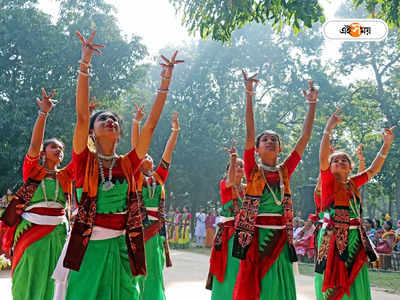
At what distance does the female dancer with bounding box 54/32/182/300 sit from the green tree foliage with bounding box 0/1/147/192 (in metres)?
17.6

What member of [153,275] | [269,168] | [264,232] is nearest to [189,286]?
[153,275]

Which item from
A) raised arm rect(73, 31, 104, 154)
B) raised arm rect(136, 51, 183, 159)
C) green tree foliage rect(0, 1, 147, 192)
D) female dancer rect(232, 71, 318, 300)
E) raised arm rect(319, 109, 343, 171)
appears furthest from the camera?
green tree foliage rect(0, 1, 147, 192)

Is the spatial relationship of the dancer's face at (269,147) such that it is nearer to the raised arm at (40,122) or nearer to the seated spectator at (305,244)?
the raised arm at (40,122)

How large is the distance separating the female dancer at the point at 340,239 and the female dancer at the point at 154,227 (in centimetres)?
187

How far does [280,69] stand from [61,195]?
103 ft

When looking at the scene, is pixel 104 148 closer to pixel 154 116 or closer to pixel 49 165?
pixel 154 116

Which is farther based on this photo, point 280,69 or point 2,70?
point 280,69

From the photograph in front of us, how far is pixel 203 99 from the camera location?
31875mm

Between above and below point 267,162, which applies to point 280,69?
above

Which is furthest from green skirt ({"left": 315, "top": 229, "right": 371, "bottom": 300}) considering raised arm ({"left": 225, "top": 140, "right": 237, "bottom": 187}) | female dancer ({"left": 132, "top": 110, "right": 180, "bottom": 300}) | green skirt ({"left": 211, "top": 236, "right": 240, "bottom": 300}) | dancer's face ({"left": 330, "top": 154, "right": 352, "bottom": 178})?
female dancer ({"left": 132, "top": 110, "right": 180, "bottom": 300})

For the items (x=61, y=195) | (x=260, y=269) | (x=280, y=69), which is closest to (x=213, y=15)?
(x=61, y=195)

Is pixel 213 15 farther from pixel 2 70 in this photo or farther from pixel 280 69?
pixel 280 69

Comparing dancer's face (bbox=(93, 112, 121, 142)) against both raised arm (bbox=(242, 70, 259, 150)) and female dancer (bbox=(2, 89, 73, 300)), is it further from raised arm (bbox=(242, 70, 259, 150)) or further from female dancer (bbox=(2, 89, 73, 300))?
female dancer (bbox=(2, 89, 73, 300))

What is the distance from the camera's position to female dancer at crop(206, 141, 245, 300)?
5.76 meters
